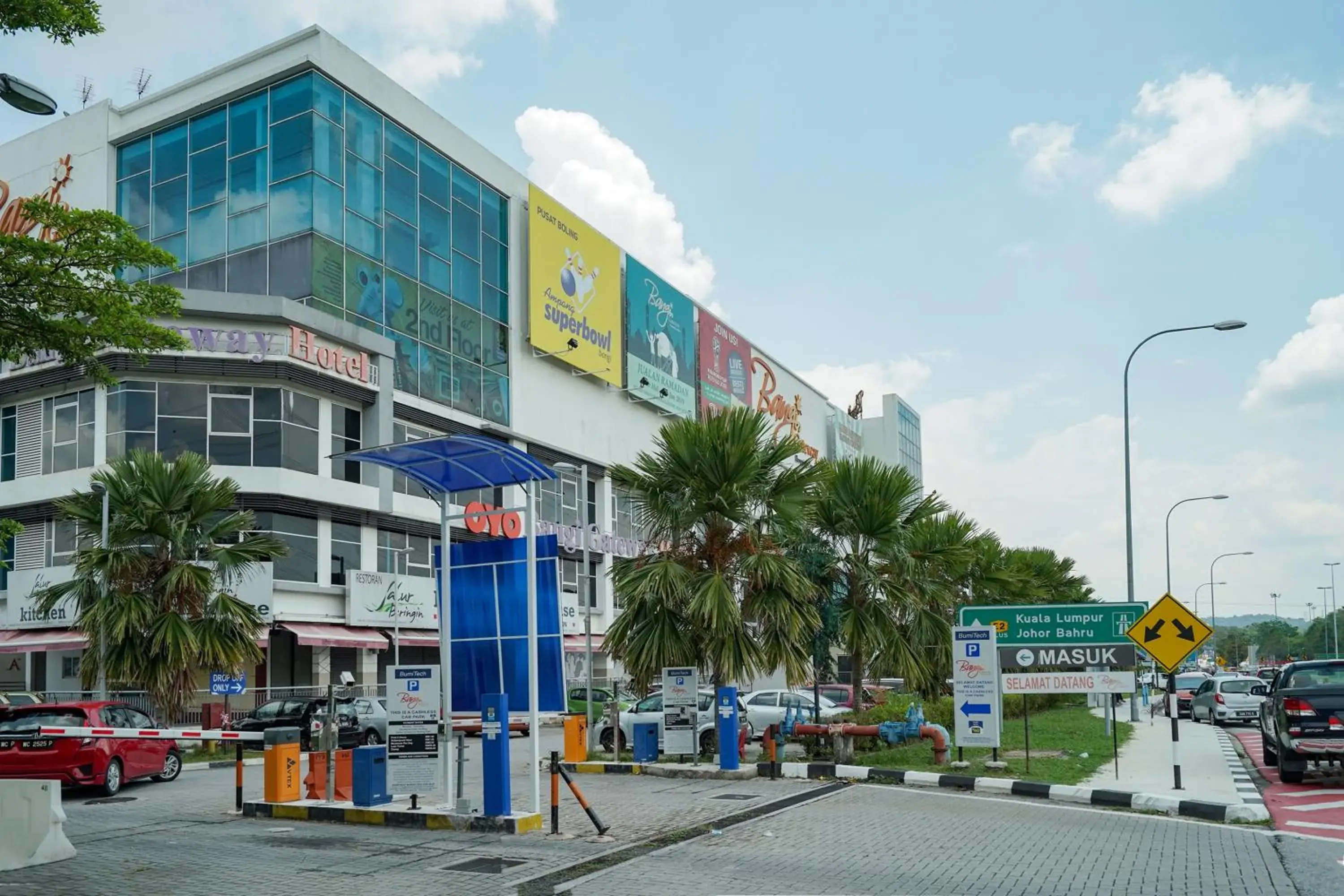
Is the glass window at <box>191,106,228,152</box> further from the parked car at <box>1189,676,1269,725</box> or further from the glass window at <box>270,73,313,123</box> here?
the parked car at <box>1189,676,1269,725</box>

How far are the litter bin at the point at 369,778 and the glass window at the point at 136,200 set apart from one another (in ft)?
118

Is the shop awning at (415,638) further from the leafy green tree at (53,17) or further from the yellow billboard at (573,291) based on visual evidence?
the leafy green tree at (53,17)

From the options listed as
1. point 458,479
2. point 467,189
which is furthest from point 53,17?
point 467,189

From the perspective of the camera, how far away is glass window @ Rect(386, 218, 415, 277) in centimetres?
4472

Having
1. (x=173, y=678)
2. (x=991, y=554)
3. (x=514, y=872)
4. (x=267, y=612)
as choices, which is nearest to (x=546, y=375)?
(x=267, y=612)

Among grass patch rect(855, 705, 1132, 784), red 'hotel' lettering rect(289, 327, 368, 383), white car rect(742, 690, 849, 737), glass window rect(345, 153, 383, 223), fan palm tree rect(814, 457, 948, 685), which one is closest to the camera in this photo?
grass patch rect(855, 705, 1132, 784)

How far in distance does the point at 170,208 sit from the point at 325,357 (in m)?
10.6

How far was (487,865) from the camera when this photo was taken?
11922mm

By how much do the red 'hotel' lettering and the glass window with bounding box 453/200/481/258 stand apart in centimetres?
846

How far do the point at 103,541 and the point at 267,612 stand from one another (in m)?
9.03

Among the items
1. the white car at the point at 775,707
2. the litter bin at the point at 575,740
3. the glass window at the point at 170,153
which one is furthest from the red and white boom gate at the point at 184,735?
the glass window at the point at 170,153

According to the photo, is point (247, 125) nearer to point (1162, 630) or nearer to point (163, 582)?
point (163, 582)

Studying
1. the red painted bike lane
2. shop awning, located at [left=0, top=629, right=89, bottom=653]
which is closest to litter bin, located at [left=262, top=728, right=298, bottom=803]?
the red painted bike lane

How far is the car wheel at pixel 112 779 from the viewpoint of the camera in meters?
19.5
